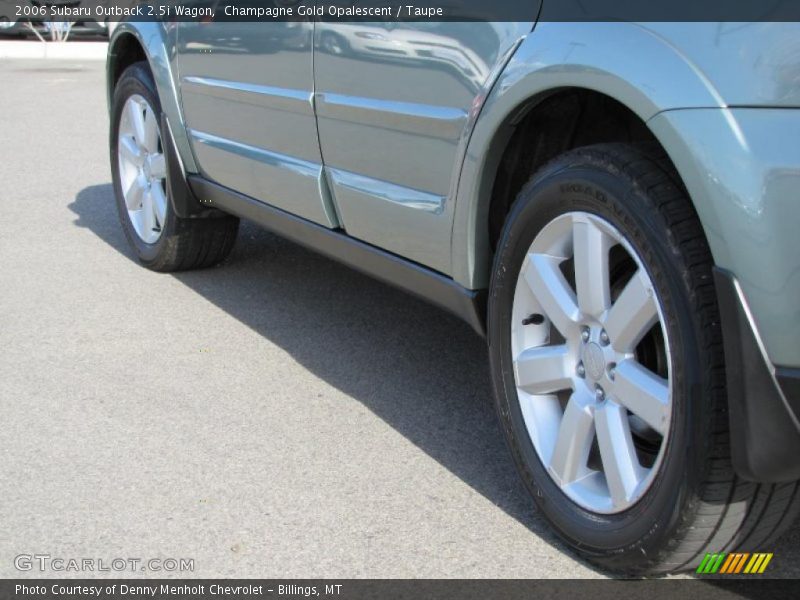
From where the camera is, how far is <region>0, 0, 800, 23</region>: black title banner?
2115mm

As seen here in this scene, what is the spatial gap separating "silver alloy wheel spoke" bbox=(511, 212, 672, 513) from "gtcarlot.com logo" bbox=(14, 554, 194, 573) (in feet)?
2.98

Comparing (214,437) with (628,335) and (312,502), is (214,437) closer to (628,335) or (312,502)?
(312,502)

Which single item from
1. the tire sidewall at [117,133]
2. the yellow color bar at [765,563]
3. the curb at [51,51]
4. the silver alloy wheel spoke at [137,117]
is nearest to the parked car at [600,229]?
the yellow color bar at [765,563]

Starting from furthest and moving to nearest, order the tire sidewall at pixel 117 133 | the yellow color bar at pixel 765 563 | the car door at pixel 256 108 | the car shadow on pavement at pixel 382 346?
the tire sidewall at pixel 117 133
the car door at pixel 256 108
the car shadow on pavement at pixel 382 346
the yellow color bar at pixel 765 563

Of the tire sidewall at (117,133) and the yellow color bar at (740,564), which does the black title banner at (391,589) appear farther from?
the tire sidewall at (117,133)

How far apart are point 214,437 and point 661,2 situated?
1867 millimetres

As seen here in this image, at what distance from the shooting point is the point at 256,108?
4.00 meters

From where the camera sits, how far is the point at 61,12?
17547 mm

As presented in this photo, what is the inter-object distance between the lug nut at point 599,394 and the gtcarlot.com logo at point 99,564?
1024 mm

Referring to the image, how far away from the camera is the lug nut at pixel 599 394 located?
263 cm

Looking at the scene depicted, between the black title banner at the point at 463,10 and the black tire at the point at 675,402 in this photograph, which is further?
the black tire at the point at 675,402

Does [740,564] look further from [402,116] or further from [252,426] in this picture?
[252,426]

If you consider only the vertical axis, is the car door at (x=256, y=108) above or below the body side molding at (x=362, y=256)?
above

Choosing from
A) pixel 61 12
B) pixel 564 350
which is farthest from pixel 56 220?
pixel 61 12
